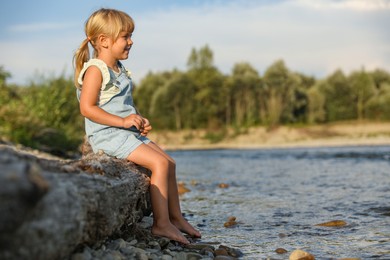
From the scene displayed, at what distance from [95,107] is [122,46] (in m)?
0.53

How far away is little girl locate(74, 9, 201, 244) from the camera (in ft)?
10.8

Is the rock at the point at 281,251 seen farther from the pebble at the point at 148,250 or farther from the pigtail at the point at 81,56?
the pigtail at the point at 81,56

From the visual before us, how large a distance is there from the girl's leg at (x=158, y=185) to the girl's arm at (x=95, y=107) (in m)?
0.21

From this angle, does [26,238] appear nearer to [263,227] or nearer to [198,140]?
[263,227]

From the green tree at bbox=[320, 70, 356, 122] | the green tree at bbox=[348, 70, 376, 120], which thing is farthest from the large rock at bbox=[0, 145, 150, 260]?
the green tree at bbox=[348, 70, 376, 120]

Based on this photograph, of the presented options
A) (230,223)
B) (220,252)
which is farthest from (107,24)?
(230,223)

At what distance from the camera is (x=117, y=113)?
11.4ft

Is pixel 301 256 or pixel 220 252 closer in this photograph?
pixel 301 256

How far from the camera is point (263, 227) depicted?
453 cm

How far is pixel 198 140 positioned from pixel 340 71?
44.0 ft

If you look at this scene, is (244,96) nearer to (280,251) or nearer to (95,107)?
(280,251)

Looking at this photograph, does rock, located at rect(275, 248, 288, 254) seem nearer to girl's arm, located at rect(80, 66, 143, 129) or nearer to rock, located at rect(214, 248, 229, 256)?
rock, located at rect(214, 248, 229, 256)

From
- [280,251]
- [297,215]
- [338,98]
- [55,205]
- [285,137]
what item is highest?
[338,98]

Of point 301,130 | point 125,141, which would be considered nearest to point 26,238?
point 125,141
